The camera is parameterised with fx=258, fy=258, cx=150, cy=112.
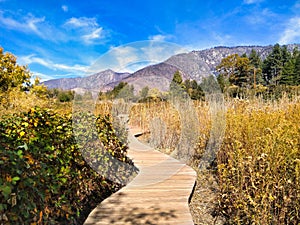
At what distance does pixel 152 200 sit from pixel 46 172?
137 cm

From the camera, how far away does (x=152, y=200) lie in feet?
8.94

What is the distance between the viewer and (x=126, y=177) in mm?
3406

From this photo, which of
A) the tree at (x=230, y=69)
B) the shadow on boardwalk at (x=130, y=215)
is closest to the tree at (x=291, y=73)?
the tree at (x=230, y=69)

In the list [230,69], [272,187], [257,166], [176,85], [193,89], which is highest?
[230,69]

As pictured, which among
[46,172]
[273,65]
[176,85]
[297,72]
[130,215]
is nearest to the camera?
[46,172]

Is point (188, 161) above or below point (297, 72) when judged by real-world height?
below

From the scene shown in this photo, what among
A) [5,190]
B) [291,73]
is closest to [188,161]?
[5,190]

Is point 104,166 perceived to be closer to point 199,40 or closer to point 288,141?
point 288,141

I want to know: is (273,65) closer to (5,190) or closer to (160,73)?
(160,73)

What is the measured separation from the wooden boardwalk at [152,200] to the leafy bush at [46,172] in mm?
211

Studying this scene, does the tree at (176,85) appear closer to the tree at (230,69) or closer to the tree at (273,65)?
the tree at (230,69)

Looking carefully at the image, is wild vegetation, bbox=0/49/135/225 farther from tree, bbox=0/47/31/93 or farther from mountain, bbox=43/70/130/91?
tree, bbox=0/47/31/93

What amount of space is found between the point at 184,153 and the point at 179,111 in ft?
3.59

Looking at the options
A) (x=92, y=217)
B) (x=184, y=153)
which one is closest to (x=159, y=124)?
(x=184, y=153)
